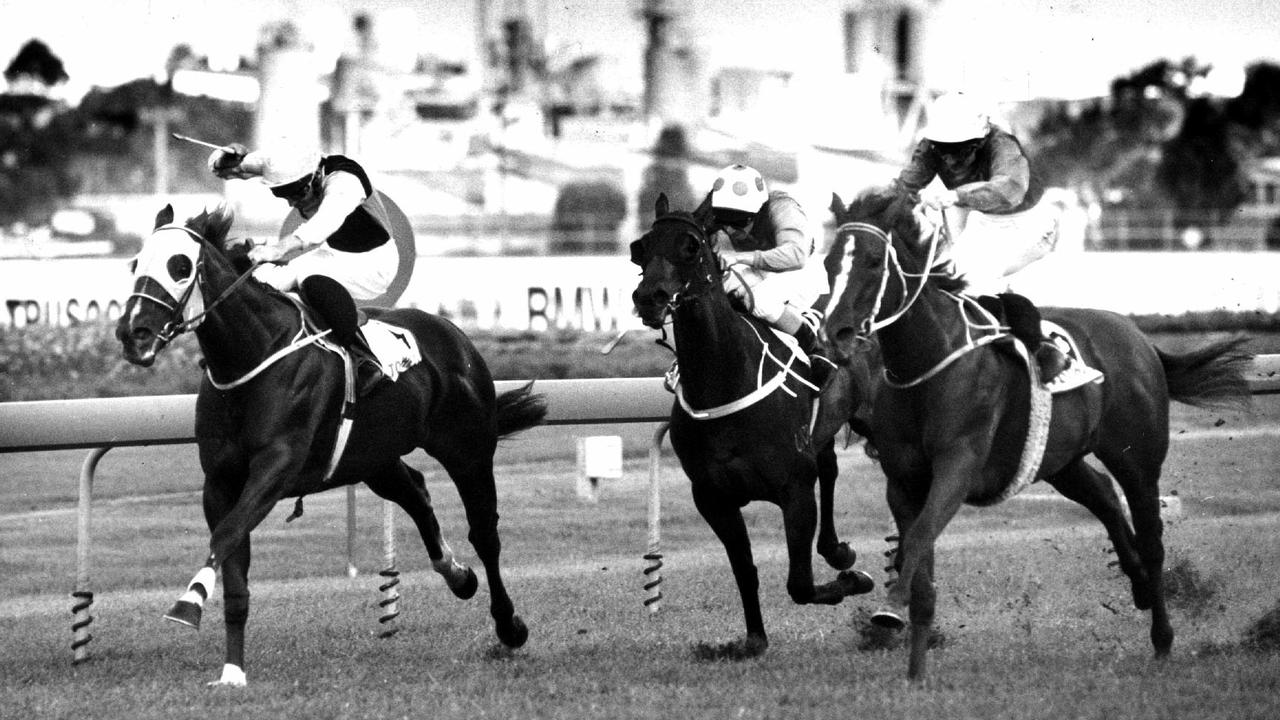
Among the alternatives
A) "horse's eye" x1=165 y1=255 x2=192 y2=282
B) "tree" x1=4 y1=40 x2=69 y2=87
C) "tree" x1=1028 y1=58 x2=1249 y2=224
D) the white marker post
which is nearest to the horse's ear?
"horse's eye" x1=165 y1=255 x2=192 y2=282

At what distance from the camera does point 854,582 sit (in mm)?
7320

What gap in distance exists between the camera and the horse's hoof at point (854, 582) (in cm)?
729

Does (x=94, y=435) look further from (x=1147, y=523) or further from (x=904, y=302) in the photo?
(x=1147, y=523)

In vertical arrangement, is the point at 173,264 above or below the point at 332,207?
below

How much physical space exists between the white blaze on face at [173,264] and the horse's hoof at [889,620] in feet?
8.61

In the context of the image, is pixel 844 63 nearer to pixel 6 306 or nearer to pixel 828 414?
pixel 6 306

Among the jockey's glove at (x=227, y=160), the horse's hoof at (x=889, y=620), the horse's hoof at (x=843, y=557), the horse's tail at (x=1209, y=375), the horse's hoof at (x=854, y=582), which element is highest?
the jockey's glove at (x=227, y=160)

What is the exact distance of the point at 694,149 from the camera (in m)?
27.9

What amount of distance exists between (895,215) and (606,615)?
264 cm

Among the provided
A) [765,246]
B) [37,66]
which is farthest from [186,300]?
[37,66]

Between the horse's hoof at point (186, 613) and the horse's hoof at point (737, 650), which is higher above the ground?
the horse's hoof at point (186, 613)

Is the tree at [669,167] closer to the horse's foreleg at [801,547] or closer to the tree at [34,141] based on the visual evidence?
the tree at [34,141]

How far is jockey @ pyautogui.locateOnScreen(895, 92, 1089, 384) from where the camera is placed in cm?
720

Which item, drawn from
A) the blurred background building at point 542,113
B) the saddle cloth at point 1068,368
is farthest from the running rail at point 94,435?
the blurred background building at point 542,113
